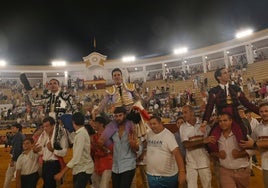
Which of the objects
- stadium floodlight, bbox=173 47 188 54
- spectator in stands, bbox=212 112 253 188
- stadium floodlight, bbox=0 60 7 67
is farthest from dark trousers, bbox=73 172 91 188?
stadium floodlight, bbox=0 60 7 67

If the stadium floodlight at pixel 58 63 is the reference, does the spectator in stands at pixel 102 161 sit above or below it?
below

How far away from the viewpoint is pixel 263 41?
2783 cm

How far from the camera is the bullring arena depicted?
23.4 m

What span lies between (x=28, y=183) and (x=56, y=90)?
1.84 m

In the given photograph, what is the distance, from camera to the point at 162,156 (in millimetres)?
3744

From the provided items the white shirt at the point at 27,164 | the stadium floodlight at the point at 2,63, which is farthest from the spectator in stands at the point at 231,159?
the stadium floodlight at the point at 2,63

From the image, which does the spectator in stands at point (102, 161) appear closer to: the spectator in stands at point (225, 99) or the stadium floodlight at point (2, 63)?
the spectator in stands at point (225, 99)

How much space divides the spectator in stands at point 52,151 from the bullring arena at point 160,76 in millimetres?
14975

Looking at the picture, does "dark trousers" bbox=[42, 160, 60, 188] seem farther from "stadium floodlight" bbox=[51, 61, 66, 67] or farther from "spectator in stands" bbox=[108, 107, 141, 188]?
"stadium floodlight" bbox=[51, 61, 66, 67]

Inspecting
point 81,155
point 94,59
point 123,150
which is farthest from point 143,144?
point 94,59

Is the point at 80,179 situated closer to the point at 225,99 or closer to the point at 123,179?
the point at 123,179

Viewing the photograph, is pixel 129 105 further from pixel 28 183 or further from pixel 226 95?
pixel 28 183

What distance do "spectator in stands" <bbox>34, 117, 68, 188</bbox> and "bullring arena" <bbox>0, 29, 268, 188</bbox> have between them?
15.0 meters

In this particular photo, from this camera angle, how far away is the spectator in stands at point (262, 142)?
11.8 ft
